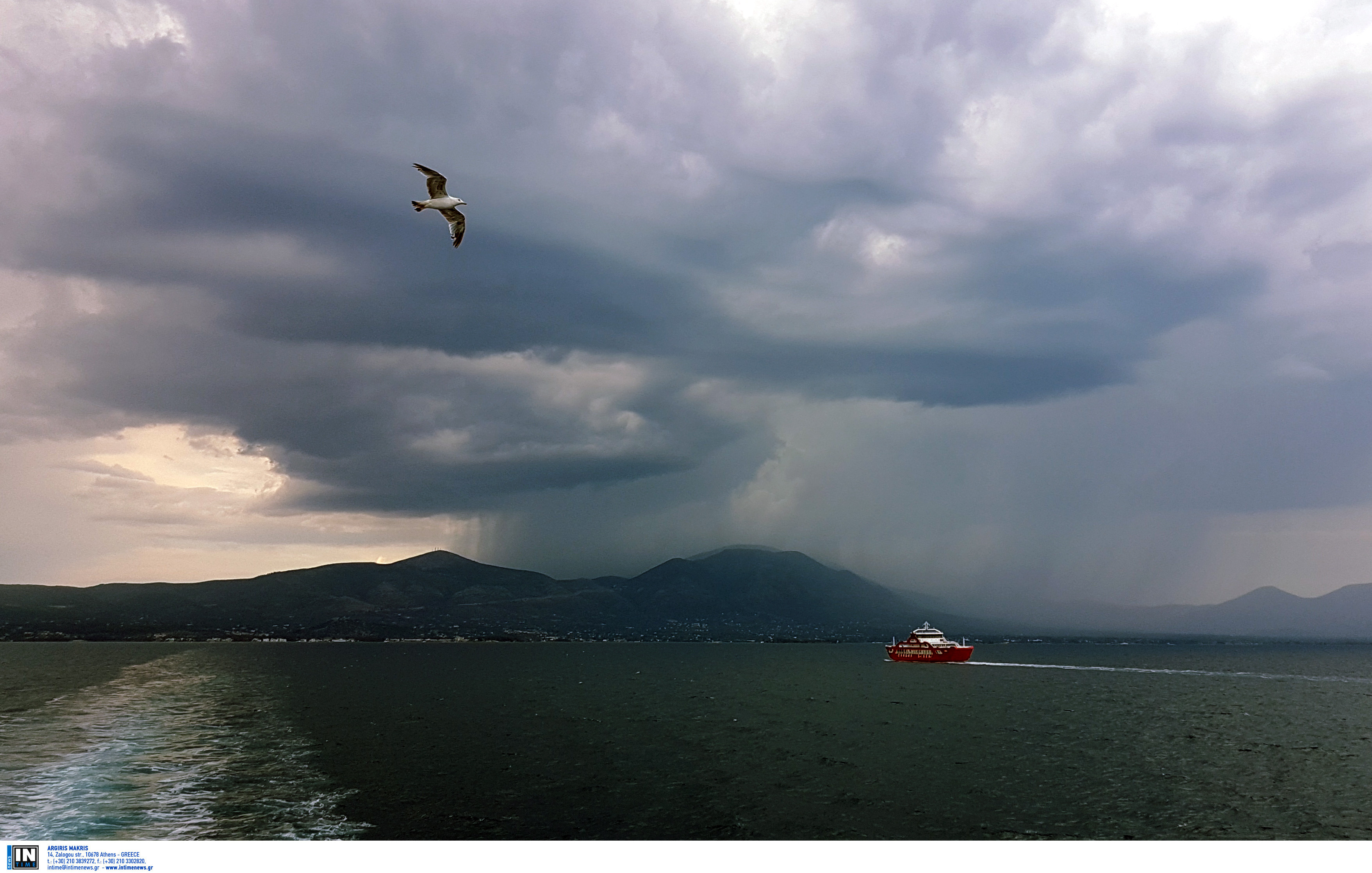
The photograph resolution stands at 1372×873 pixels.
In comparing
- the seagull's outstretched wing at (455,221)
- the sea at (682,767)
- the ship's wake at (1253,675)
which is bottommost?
the ship's wake at (1253,675)

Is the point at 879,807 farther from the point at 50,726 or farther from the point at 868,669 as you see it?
the point at 868,669

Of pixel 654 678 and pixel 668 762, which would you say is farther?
pixel 654 678

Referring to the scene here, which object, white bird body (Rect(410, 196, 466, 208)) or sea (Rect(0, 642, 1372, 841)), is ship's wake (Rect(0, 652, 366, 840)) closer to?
sea (Rect(0, 642, 1372, 841))

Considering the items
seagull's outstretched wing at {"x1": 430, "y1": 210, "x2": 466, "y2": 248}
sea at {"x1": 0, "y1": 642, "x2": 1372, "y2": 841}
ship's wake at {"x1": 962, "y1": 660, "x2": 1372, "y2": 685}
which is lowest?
ship's wake at {"x1": 962, "y1": 660, "x2": 1372, "y2": 685}

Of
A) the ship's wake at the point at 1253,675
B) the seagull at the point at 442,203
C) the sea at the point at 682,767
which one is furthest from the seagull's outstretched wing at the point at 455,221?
the ship's wake at the point at 1253,675

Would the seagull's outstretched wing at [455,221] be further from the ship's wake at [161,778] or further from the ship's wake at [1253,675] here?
the ship's wake at [1253,675]

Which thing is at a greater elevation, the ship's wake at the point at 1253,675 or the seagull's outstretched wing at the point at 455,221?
the seagull's outstretched wing at the point at 455,221

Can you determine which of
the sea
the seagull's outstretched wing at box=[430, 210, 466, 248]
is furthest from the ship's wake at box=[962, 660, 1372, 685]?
the seagull's outstretched wing at box=[430, 210, 466, 248]
